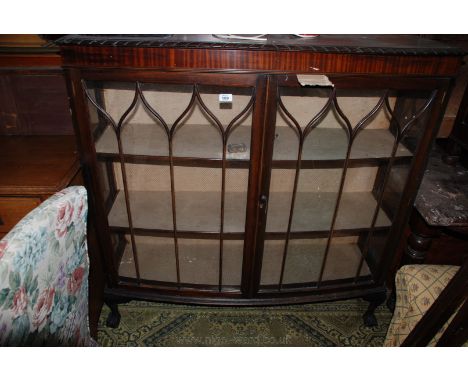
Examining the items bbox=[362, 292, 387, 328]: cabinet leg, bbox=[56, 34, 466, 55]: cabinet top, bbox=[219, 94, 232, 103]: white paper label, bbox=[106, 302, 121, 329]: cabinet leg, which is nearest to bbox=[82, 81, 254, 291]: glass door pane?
bbox=[219, 94, 232, 103]: white paper label

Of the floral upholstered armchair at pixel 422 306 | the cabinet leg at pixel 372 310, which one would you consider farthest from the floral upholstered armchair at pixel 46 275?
the cabinet leg at pixel 372 310

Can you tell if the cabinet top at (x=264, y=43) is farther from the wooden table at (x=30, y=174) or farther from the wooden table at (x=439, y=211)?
the wooden table at (x=439, y=211)

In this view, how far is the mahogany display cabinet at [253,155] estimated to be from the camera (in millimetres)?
974

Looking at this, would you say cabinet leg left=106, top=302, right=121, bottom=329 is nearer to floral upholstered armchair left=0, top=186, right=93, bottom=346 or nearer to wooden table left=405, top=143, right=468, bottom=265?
floral upholstered armchair left=0, top=186, right=93, bottom=346

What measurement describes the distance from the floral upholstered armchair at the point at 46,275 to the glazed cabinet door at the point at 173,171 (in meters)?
0.34

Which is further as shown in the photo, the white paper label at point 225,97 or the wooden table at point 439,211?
the wooden table at point 439,211

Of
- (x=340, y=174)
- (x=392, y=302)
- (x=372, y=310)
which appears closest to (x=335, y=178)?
(x=340, y=174)

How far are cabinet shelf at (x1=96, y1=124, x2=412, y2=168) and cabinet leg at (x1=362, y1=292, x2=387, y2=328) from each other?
2.34 feet

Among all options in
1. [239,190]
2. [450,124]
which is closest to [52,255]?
[239,190]

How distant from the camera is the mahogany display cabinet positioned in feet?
3.20

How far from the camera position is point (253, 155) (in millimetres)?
1111

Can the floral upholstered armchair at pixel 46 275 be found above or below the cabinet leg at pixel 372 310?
above

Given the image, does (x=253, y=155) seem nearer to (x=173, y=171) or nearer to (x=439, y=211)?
(x=173, y=171)
